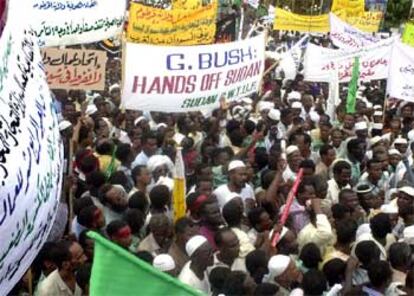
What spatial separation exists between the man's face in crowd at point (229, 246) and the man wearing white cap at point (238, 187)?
1378 mm

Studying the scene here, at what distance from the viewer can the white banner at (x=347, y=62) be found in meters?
11.5

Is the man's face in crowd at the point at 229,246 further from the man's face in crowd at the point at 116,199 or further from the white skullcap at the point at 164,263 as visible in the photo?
the man's face in crowd at the point at 116,199

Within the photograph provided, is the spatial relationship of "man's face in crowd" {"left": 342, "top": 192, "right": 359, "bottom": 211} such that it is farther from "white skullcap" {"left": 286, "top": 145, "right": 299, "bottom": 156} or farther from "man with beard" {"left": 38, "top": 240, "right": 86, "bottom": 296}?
"man with beard" {"left": 38, "top": 240, "right": 86, "bottom": 296}

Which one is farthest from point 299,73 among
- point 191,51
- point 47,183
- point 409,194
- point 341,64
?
point 47,183

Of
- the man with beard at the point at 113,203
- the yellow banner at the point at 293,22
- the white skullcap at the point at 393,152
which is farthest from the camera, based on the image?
the yellow banner at the point at 293,22

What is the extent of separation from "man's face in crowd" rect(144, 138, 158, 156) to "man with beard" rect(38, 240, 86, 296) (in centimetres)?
328

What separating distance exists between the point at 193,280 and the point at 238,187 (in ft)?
6.93

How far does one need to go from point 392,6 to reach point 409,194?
22584 millimetres

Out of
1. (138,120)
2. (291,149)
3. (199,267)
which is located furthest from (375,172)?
(199,267)

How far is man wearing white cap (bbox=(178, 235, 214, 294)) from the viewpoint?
4.62 meters

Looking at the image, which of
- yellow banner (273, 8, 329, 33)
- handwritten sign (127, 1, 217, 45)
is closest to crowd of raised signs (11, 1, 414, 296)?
handwritten sign (127, 1, 217, 45)

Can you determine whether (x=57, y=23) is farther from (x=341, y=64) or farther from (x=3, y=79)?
(x=3, y=79)

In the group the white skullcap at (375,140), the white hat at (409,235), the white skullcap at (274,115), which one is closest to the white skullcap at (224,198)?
the white hat at (409,235)

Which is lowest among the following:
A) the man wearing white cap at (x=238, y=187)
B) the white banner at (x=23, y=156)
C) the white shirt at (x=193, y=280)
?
the man wearing white cap at (x=238, y=187)
